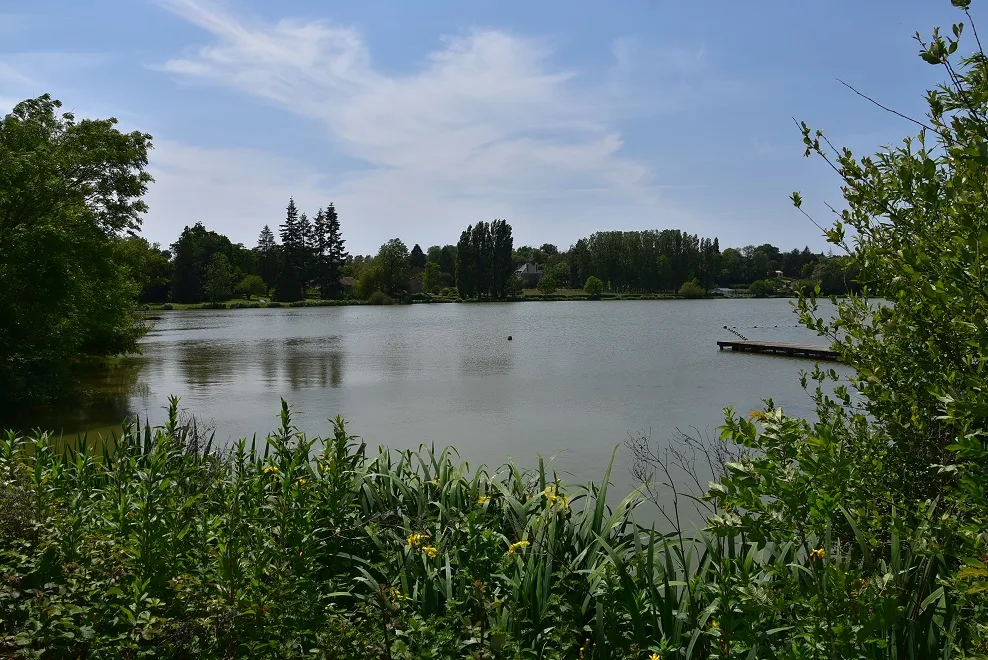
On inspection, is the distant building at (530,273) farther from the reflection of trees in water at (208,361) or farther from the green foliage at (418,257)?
the reflection of trees in water at (208,361)

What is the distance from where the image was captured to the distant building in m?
126

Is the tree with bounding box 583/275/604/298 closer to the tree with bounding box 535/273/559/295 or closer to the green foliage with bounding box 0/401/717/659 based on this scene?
the tree with bounding box 535/273/559/295

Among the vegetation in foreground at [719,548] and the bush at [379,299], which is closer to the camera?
the vegetation in foreground at [719,548]

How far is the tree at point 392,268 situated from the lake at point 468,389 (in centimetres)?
5410

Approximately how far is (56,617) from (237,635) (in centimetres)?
68

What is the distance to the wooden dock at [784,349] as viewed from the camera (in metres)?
24.1

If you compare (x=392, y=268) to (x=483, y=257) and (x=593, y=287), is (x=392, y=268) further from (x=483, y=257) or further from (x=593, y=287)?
(x=593, y=287)

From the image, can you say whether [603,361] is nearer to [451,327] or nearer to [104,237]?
[104,237]

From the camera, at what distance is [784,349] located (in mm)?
25750

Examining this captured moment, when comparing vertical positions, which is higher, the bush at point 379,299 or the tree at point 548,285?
the tree at point 548,285

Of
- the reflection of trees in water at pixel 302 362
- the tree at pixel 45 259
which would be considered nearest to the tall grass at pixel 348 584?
the tree at pixel 45 259

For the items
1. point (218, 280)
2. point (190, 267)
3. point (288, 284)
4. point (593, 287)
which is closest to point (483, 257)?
point (593, 287)

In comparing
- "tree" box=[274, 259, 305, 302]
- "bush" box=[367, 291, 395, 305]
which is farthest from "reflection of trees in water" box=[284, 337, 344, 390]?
"tree" box=[274, 259, 305, 302]

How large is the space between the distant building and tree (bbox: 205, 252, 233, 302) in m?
56.2
